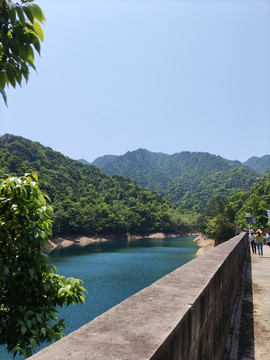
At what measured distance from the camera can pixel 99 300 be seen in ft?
80.3

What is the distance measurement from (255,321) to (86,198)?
3996 inches

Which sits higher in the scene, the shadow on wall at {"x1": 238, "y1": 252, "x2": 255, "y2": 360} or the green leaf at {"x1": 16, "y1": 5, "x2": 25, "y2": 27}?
the green leaf at {"x1": 16, "y1": 5, "x2": 25, "y2": 27}

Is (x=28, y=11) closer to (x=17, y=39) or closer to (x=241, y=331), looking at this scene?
(x=17, y=39)

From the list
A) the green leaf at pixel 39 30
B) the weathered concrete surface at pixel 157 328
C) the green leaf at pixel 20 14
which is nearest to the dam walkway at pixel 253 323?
the weathered concrete surface at pixel 157 328

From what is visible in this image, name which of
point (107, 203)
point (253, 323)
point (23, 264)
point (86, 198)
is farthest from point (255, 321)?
point (107, 203)

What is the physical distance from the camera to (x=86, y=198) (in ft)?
343

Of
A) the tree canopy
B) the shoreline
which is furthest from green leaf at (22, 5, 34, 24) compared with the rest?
the shoreline

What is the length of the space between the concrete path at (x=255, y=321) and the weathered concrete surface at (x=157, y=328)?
99 cm

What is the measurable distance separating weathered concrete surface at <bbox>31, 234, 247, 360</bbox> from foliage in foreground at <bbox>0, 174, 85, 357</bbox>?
1.48 meters

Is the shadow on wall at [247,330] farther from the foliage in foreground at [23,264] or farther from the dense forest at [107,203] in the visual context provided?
the dense forest at [107,203]

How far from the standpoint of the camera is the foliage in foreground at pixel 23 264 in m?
3.17

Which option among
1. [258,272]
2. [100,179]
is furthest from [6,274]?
[100,179]

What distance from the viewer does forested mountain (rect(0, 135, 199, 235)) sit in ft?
270

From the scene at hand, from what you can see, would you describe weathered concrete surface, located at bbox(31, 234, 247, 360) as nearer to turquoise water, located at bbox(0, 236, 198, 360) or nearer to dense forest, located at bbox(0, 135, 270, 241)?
turquoise water, located at bbox(0, 236, 198, 360)
